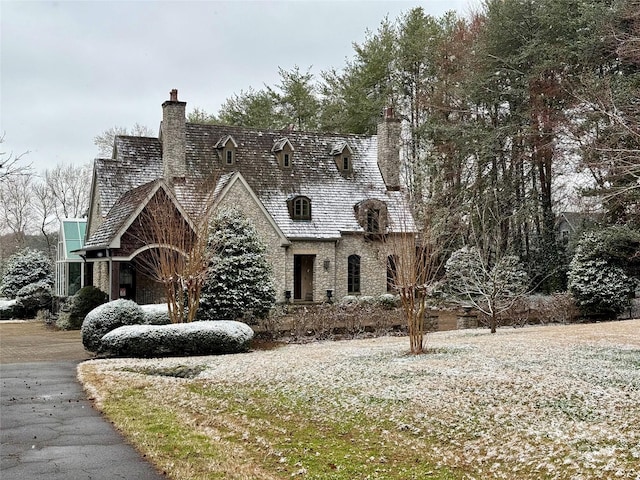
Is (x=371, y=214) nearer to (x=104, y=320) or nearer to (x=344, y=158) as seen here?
(x=344, y=158)

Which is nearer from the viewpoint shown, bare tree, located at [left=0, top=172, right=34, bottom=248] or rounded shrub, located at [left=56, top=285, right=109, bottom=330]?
rounded shrub, located at [left=56, top=285, right=109, bottom=330]

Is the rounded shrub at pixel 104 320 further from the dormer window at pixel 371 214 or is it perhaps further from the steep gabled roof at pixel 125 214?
the dormer window at pixel 371 214

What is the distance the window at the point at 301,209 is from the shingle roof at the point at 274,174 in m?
0.31

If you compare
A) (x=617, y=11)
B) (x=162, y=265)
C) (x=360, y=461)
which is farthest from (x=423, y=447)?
(x=617, y=11)

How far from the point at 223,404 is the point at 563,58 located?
84.5 ft

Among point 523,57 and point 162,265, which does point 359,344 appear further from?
point 523,57

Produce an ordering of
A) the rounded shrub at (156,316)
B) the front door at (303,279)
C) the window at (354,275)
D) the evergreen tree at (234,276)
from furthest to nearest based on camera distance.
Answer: the window at (354,275), the front door at (303,279), the evergreen tree at (234,276), the rounded shrub at (156,316)

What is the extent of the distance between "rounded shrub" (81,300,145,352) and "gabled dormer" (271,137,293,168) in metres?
14.9

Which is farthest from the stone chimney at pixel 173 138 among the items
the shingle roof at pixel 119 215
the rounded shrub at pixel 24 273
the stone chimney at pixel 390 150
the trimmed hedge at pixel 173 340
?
the rounded shrub at pixel 24 273

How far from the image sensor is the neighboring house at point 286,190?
3005 cm

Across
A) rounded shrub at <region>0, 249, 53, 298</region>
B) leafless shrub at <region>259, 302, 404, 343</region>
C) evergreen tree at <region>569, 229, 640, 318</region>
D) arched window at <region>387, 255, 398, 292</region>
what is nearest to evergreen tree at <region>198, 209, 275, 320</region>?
leafless shrub at <region>259, 302, 404, 343</region>

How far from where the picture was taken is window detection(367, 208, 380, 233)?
33250mm

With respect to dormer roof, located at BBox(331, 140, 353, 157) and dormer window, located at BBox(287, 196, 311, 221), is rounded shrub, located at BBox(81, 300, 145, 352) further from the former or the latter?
dormer roof, located at BBox(331, 140, 353, 157)

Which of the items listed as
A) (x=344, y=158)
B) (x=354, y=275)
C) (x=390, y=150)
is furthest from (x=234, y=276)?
(x=390, y=150)
